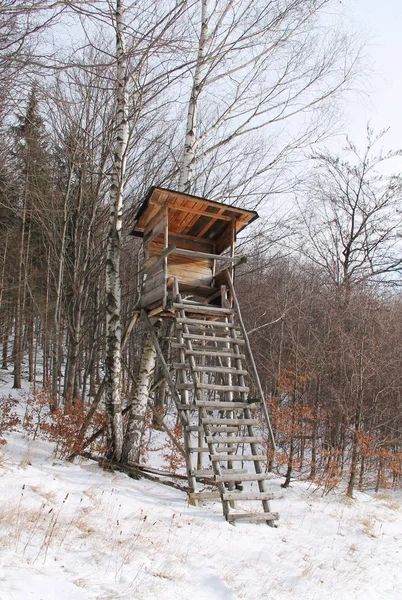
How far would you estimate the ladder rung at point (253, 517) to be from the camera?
6.05m

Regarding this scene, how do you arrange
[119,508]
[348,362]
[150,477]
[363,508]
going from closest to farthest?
[119,508] → [150,477] → [363,508] → [348,362]

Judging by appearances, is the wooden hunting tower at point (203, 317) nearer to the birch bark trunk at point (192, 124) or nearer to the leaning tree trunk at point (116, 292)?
the leaning tree trunk at point (116, 292)

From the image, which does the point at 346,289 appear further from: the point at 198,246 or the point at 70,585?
Result: the point at 70,585

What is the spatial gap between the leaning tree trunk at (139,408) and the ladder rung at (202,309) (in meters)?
1.81

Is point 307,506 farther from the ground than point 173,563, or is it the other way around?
point 173,563

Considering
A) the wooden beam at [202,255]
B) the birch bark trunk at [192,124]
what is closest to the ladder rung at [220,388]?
the wooden beam at [202,255]

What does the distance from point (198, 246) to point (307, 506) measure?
6.15m

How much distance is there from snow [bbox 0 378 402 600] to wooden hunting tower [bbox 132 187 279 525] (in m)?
0.65

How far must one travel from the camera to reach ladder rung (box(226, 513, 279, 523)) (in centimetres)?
605

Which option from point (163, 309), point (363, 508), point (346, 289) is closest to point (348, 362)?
point (346, 289)

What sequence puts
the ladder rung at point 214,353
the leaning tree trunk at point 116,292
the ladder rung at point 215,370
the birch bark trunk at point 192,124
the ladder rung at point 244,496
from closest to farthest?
the ladder rung at point 244,496 < the ladder rung at point 215,370 < the ladder rung at point 214,353 < the leaning tree trunk at point 116,292 < the birch bark trunk at point 192,124

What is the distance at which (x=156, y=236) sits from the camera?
930 cm

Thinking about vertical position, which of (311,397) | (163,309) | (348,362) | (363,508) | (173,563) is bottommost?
(363,508)

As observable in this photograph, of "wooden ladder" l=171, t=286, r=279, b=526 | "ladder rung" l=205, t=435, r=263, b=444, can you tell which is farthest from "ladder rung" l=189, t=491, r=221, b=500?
"ladder rung" l=205, t=435, r=263, b=444
